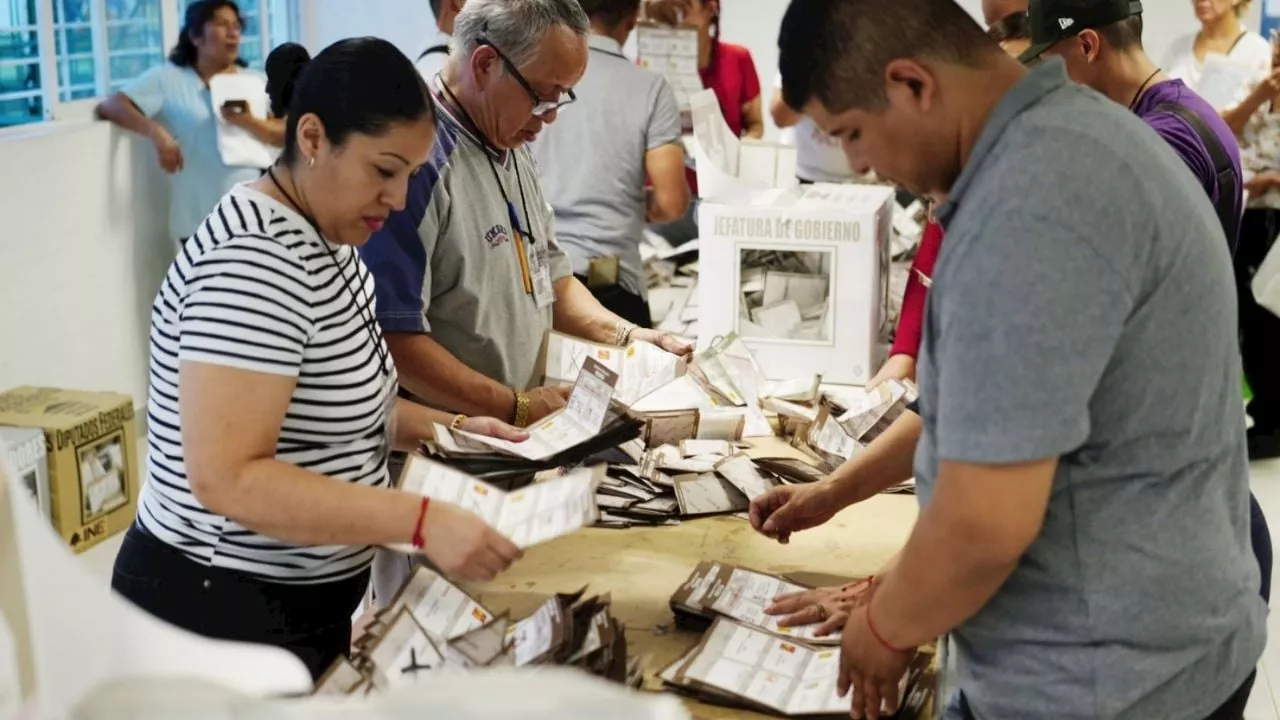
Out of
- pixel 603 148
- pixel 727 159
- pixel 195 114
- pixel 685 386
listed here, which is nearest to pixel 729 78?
pixel 727 159

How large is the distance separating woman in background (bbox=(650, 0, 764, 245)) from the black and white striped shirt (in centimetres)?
329

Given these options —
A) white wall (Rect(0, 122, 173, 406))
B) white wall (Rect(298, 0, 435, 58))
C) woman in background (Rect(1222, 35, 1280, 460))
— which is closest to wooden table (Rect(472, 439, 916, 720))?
white wall (Rect(0, 122, 173, 406))

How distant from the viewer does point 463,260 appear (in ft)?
7.39

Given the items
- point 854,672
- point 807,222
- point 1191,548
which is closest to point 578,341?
point 807,222

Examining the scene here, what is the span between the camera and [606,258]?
3547 millimetres

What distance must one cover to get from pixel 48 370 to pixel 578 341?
2.83 meters

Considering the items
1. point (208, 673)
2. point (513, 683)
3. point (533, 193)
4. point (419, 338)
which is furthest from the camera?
point (533, 193)

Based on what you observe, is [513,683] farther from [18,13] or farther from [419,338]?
[18,13]

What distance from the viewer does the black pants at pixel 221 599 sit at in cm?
173

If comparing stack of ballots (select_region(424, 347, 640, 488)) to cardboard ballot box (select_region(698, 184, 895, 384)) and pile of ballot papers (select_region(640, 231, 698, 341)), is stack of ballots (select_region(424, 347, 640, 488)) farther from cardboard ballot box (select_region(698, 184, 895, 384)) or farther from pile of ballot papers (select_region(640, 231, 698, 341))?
pile of ballot papers (select_region(640, 231, 698, 341))

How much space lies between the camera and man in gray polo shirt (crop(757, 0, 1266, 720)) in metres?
1.14

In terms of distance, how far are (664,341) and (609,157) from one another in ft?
2.92

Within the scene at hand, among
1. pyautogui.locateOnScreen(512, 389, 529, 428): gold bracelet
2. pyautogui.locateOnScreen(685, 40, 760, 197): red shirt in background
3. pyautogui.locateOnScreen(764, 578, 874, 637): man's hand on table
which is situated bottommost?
pyautogui.locateOnScreen(764, 578, 874, 637): man's hand on table

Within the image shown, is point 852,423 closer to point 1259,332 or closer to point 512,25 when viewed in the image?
point 512,25
